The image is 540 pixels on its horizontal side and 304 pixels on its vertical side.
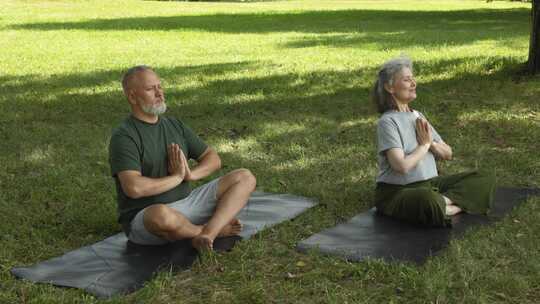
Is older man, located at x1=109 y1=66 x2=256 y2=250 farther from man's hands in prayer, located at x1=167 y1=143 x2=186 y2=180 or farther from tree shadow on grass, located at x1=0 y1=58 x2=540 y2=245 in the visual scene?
tree shadow on grass, located at x1=0 y1=58 x2=540 y2=245

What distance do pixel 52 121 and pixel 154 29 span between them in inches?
496

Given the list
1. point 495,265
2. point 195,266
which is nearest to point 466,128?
point 495,265

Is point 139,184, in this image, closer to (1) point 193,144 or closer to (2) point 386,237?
(1) point 193,144

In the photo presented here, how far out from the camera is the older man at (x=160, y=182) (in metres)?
5.33

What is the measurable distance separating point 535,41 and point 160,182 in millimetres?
8444

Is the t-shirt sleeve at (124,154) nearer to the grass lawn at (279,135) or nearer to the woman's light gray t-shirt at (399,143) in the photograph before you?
the grass lawn at (279,135)

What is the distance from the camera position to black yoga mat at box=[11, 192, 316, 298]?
4930mm

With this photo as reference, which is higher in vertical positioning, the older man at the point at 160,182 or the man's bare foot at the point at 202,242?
the older man at the point at 160,182

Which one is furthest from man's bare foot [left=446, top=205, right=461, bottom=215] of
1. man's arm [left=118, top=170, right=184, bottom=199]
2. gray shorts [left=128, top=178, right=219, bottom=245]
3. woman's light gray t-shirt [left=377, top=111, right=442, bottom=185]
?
man's arm [left=118, top=170, right=184, bottom=199]

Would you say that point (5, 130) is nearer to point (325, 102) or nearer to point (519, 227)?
point (325, 102)

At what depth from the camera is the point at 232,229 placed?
18.9ft

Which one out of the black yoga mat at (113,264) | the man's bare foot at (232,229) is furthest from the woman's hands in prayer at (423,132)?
the man's bare foot at (232,229)

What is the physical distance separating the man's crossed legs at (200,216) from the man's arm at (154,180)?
0.39 ft

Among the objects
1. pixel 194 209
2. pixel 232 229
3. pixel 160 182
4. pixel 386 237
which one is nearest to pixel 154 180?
pixel 160 182
